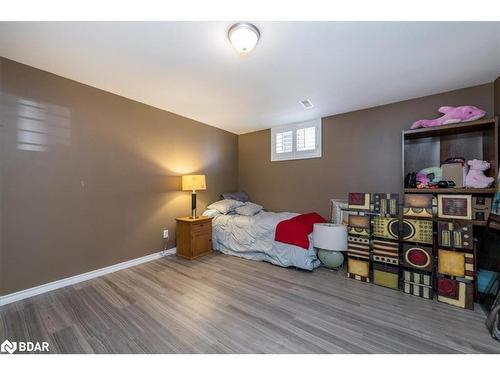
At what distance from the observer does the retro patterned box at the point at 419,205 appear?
2154 millimetres

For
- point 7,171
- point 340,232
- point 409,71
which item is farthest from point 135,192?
point 409,71

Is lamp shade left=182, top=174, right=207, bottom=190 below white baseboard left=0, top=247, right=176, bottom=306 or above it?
above

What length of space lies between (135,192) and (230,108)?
6.22ft

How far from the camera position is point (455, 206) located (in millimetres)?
2062

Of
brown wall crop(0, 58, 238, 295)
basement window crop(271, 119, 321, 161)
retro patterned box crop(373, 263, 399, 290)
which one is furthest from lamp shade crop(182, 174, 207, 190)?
retro patterned box crop(373, 263, 399, 290)

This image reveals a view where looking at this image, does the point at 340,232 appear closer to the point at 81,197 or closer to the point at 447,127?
the point at 447,127

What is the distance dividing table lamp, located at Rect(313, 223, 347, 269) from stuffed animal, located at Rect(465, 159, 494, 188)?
136cm

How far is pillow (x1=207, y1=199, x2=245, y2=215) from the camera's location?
3653mm

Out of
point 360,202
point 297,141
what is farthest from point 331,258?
point 297,141

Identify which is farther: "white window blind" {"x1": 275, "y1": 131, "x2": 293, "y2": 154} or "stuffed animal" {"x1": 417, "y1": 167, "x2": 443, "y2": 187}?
"white window blind" {"x1": 275, "y1": 131, "x2": 293, "y2": 154}

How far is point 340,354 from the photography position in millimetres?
1325

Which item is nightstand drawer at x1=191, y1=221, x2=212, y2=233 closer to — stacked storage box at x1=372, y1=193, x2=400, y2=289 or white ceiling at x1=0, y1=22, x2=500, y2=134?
white ceiling at x1=0, y1=22, x2=500, y2=134

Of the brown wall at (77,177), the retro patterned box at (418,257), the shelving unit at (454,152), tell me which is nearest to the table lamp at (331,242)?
the retro patterned box at (418,257)
